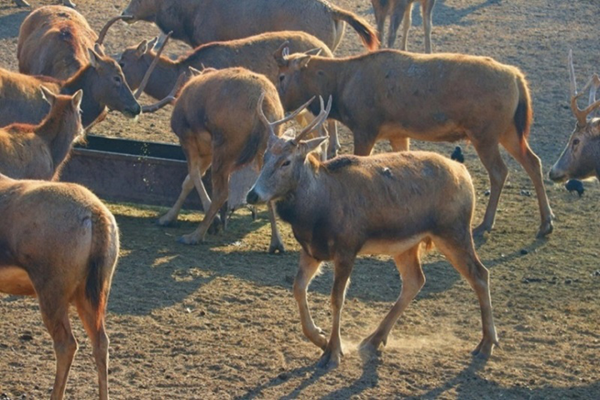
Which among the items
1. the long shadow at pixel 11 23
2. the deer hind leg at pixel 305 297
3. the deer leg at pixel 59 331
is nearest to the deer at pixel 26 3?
the long shadow at pixel 11 23

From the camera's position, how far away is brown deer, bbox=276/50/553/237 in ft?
40.1

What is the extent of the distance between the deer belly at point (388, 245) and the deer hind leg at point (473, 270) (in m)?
0.21

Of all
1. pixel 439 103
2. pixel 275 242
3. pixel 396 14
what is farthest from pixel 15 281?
pixel 396 14

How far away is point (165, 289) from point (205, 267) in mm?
723

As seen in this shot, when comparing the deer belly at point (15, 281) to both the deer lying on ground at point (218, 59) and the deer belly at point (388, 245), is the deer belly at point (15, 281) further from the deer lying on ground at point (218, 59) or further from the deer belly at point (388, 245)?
the deer lying on ground at point (218, 59)

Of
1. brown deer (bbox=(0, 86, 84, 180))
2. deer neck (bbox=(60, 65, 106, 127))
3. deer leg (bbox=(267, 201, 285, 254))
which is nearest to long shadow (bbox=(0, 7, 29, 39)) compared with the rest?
deer neck (bbox=(60, 65, 106, 127))

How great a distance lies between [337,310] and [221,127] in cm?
308

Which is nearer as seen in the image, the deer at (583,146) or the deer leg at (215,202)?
the deer at (583,146)

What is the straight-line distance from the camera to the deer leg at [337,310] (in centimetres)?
888

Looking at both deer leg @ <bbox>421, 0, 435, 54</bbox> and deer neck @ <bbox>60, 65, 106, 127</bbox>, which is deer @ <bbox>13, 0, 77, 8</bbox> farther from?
deer neck @ <bbox>60, 65, 106, 127</bbox>

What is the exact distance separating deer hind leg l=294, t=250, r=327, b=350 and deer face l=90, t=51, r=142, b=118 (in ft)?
14.3

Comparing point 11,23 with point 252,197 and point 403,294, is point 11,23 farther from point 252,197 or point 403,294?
point 403,294

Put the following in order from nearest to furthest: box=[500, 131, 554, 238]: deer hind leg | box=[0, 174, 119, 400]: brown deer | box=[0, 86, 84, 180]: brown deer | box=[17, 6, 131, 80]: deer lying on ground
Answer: box=[0, 174, 119, 400]: brown deer < box=[0, 86, 84, 180]: brown deer < box=[500, 131, 554, 238]: deer hind leg < box=[17, 6, 131, 80]: deer lying on ground

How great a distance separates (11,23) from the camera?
19.4 metres
